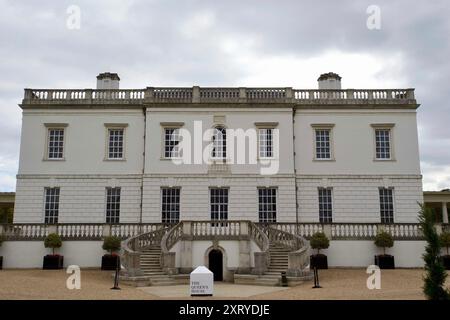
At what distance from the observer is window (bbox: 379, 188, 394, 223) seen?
94.9ft

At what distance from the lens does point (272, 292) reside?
17281mm

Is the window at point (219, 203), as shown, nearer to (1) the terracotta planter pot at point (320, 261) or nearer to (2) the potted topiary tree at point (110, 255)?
(1) the terracotta planter pot at point (320, 261)

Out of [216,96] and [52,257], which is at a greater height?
[216,96]

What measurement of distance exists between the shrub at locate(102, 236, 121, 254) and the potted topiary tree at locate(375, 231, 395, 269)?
Result: 44.5ft

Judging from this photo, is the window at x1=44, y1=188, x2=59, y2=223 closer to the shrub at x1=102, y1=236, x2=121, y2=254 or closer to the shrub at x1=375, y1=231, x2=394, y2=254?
the shrub at x1=102, y1=236, x2=121, y2=254

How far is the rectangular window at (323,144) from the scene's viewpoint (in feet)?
97.6

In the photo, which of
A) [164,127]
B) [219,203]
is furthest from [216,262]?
[164,127]

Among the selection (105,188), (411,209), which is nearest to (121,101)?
(105,188)

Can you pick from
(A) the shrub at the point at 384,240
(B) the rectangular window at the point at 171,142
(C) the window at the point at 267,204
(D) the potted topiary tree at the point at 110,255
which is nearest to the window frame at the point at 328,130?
(C) the window at the point at 267,204

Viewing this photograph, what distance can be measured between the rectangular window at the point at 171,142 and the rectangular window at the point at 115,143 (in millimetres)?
2881

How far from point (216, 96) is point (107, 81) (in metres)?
8.10

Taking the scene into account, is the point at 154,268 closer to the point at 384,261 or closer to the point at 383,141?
the point at 384,261

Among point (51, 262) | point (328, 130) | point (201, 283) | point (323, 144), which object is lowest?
point (201, 283)

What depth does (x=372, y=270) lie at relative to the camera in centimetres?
2339
